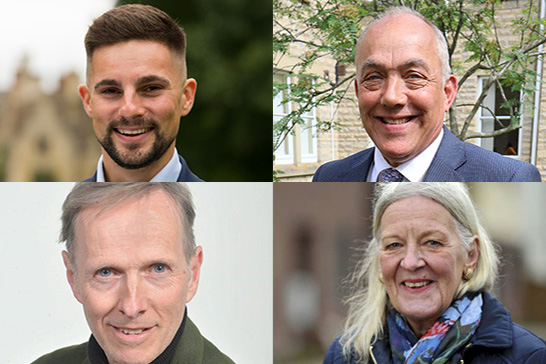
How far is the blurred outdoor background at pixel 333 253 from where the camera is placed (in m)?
1.71

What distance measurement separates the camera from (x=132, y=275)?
5.42ft

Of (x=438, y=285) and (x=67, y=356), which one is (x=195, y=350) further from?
(x=438, y=285)

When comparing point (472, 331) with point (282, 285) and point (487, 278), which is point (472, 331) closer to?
point (487, 278)

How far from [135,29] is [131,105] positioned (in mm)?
243

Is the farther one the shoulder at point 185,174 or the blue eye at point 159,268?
the shoulder at point 185,174

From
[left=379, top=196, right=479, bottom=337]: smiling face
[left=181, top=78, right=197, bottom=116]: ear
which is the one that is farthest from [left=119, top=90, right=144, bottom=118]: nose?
[left=379, top=196, right=479, bottom=337]: smiling face

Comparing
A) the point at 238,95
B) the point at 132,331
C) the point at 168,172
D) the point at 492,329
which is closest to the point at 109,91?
the point at 168,172

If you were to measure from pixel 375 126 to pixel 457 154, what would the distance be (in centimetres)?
27

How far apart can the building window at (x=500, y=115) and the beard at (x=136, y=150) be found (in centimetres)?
105

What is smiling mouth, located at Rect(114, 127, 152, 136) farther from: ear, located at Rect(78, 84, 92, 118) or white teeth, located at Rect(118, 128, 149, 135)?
ear, located at Rect(78, 84, 92, 118)

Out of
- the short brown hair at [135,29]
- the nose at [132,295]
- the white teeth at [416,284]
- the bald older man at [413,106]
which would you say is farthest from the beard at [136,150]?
the white teeth at [416,284]

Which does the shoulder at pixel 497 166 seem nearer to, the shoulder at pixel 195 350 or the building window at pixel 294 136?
the building window at pixel 294 136

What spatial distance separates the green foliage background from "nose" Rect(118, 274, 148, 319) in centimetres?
42

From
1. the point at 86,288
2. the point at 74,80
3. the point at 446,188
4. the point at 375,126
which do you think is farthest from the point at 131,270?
the point at 446,188
